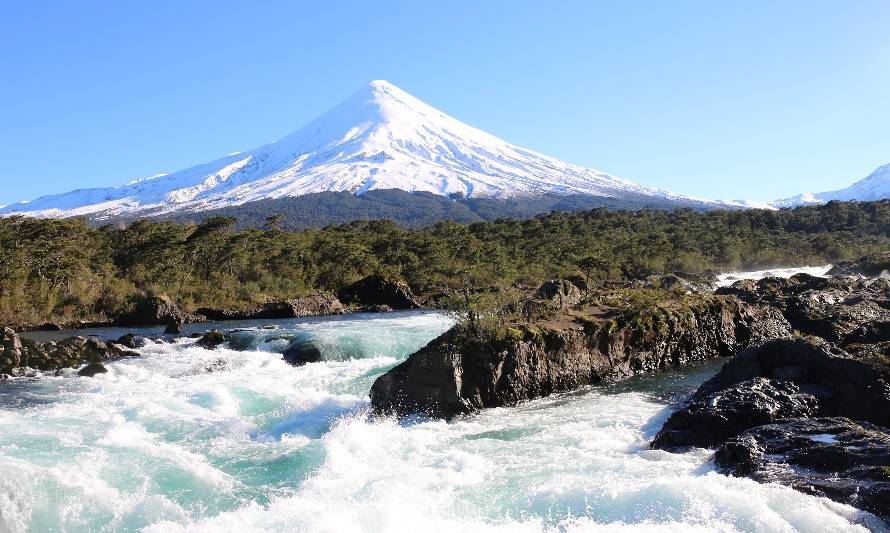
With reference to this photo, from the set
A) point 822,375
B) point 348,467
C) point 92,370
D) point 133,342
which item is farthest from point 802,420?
point 133,342

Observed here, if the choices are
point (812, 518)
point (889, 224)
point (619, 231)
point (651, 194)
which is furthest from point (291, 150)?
point (812, 518)

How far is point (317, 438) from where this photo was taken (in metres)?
9.68

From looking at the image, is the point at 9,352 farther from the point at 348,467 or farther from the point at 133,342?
the point at 348,467

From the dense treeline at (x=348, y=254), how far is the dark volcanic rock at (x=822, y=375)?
809 inches

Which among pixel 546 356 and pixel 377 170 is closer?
pixel 546 356

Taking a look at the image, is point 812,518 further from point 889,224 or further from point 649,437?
point 889,224

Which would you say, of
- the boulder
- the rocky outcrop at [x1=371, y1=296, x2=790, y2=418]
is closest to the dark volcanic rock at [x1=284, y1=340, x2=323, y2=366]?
the rocky outcrop at [x1=371, y1=296, x2=790, y2=418]

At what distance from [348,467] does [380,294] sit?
84.8 feet

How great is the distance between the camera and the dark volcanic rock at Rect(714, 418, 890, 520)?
607cm

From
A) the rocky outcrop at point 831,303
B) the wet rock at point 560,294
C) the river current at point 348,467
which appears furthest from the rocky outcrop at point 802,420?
the wet rock at point 560,294

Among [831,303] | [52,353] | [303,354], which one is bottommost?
[831,303]

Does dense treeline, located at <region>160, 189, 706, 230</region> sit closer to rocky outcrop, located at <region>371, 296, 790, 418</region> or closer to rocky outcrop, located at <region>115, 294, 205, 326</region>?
rocky outcrop, located at <region>115, 294, 205, 326</region>

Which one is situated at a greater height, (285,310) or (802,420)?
(802,420)

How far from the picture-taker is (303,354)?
17062mm
